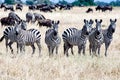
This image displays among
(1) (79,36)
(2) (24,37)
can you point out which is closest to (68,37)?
(1) (79,36)

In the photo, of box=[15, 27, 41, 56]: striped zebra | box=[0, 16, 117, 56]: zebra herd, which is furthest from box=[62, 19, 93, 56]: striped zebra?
box=[15, 27, 41, 56]: striped zebra

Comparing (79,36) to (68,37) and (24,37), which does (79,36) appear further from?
(24,37)

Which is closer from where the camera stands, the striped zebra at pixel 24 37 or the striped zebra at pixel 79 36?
the striped zebra at pixel 79 36

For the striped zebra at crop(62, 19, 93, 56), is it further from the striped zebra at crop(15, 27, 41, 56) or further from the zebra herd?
the striped zebra at crop(15, 27, 41, 56)

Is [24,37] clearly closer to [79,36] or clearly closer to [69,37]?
[69,37]

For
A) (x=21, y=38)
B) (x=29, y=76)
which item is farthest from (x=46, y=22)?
(x=29, y=76)

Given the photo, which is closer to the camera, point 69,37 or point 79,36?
point 79,36

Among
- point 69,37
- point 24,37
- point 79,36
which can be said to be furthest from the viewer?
point 69,37

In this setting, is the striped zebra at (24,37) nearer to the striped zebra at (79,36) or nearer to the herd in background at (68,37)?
the herd in background at (68,37)

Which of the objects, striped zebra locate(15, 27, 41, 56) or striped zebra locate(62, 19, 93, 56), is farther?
striped zebra locate(15, 27, 41, 56)

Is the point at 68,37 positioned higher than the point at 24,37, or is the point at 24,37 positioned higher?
the point at 24,37

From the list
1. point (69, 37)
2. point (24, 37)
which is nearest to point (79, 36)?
point (69, 37)

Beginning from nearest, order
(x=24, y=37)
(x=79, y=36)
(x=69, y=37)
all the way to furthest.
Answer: (x=79, y=36)
(x=24, y=37)
(x=69, y=37)

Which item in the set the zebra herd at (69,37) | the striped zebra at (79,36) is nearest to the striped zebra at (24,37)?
the zebra herd at (69,37)
